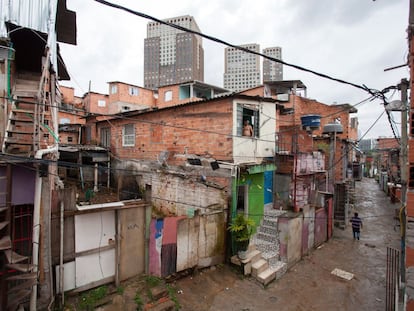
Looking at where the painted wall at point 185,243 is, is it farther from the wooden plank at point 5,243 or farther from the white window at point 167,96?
the white window at point 167,96

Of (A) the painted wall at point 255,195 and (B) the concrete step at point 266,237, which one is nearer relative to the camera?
(B) the concrete step at point 266,237

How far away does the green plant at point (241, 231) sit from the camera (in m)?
8.09

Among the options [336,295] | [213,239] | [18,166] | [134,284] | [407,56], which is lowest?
[336,295]

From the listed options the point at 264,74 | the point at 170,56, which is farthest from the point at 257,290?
the point at 170,56

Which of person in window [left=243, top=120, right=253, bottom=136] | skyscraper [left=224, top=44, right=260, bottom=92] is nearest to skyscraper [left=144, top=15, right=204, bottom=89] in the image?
skyscraper [left=224, top=44, right=260, bottom=92]

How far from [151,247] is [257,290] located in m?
3.91

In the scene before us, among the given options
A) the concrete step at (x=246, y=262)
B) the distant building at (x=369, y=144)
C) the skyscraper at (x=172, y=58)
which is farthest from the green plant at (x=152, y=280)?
the skyscraper at (x=172, y=58)

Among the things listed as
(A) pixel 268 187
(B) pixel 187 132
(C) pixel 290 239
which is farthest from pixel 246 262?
(B) pixel 187 132

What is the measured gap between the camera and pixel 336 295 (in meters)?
7.88

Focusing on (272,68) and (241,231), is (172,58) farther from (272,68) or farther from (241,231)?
(241,231)

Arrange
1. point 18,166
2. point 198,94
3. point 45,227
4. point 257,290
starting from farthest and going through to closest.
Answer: point 198,94
point 257,290
point 18,166
point 45,227

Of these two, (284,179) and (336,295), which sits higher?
(284,179)

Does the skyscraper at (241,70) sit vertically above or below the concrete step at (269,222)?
above

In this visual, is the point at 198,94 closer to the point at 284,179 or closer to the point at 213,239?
the point at 284,179
